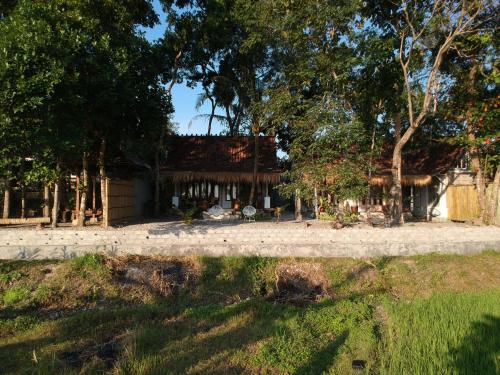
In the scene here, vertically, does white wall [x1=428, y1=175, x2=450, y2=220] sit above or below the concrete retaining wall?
above

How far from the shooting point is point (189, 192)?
19.0 metres

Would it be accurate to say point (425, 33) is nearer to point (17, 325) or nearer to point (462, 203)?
point (462, 203)

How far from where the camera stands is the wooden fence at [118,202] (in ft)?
39.4

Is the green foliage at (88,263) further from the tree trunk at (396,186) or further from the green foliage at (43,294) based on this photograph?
the tree trunk at (396,186)

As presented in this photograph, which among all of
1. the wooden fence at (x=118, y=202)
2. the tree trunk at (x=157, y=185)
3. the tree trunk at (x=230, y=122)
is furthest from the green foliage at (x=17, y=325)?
the tree trunk at (x=230, y=122)

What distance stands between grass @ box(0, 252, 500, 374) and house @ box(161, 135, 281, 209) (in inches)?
337

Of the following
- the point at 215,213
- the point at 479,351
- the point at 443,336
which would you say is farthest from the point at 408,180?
the point at 479,351

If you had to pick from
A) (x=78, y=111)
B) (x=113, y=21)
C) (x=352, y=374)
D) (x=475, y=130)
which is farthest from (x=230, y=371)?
(x=475, y=130)

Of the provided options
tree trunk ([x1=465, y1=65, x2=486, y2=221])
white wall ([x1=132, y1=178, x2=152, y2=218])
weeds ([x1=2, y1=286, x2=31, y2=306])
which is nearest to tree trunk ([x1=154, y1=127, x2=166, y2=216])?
white wall ([x1=132, y1=178, x2=152, y2=218])

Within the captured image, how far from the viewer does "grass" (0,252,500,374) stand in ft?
14.9

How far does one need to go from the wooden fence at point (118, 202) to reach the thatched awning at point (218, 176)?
2999 millimetres

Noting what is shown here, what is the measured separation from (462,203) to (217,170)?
11.0 meters

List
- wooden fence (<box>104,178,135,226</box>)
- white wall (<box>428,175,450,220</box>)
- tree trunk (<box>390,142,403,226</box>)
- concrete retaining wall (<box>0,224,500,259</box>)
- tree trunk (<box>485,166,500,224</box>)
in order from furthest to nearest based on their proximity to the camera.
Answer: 1. white wall (<box>428,175,450,220</box>)
2. tree trunk (<box>485,166,500,224</box>)
3. tree trunk (<box>390,142,403,226</box>)
4. wooden fence (<box>104,178,135,226</box>)
5. concrete retaining wall (<box>0,224,500,259</box>)

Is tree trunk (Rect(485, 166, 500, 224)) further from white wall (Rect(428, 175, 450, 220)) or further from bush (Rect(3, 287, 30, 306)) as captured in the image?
bush (Rect(3, 287, 30, 306))
